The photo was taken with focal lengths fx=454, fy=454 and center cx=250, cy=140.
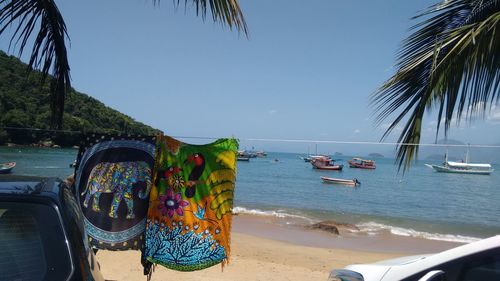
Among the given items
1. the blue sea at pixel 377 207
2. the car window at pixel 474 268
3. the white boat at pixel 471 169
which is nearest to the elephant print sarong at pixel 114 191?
the car window at pixel 474 268

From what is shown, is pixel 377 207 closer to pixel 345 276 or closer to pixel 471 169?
pixel 345 276

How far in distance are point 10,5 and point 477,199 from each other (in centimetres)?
3770

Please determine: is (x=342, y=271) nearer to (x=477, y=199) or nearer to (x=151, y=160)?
(x=151, y=160)

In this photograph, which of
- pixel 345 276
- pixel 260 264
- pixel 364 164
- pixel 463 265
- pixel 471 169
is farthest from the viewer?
pixel 364 164

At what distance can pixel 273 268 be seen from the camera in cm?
802

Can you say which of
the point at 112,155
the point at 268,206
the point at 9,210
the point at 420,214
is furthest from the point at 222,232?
the point at 420,214

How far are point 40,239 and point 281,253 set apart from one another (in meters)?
9.75

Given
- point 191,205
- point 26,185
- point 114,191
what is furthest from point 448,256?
point 114,191

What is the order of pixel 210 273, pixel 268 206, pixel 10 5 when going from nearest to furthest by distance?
1. pixel 10 5
2. pixel 210 273
3. pixel 268 206

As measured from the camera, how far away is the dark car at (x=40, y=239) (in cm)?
191

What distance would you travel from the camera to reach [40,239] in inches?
78.7

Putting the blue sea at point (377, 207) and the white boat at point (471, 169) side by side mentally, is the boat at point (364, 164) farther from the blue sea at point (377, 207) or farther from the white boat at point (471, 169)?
the blue sea at point (377, 207)

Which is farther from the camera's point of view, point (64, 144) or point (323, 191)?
point (323, 191)

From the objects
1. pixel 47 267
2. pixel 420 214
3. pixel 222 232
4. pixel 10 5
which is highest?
pixel 10 5
